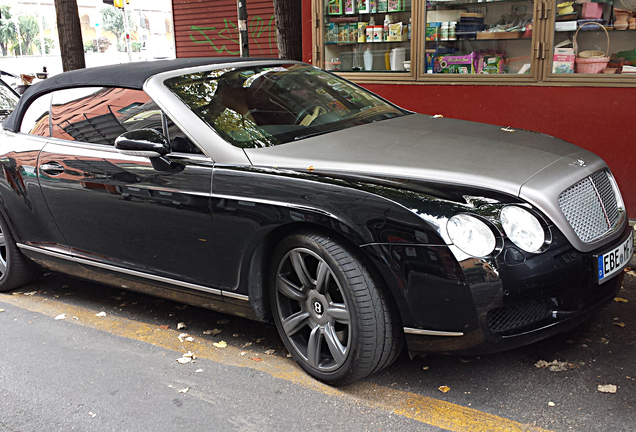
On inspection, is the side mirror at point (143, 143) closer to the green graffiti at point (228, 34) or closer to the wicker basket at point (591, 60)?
the wicker basket at point (591, 60)

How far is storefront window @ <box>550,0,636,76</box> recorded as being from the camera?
6027 millimetres

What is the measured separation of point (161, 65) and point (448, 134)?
1793 millimetres

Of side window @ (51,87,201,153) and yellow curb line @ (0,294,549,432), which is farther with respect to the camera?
side window @ (51,87,201,153)

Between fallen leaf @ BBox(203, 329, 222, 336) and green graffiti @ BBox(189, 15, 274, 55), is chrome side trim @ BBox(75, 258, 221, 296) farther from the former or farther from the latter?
green graffiti @ BBox(189, 15, 274, 55)

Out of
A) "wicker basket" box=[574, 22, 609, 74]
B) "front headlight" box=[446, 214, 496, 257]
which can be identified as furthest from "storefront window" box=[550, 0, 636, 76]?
"front headlight" box=[446, 214, 496, 257]

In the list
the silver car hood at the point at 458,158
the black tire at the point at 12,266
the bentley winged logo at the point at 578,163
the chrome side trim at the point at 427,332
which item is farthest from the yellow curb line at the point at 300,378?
the bentley winged logo at the point at 578,163

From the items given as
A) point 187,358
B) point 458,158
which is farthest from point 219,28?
point 458,158

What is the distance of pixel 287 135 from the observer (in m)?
3.54

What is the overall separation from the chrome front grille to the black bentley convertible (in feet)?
0.04

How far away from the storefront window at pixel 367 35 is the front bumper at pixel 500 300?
4.84 meters

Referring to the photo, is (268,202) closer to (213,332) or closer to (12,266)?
(213,332)

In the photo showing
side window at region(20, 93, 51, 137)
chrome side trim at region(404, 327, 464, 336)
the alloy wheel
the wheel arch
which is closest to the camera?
chrome side trim at region(404, 327, 464, 336)

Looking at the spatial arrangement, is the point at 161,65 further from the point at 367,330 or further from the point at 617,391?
the point at 617,391

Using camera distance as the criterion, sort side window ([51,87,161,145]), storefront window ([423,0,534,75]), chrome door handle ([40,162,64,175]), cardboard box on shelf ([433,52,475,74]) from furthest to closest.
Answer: cardboard box on shelf ([433,52,475,74]) < storefront window ([423,0,534,75]) < chrome door handle ([40,162,64,175]) < side window ([51,87,161,145])
